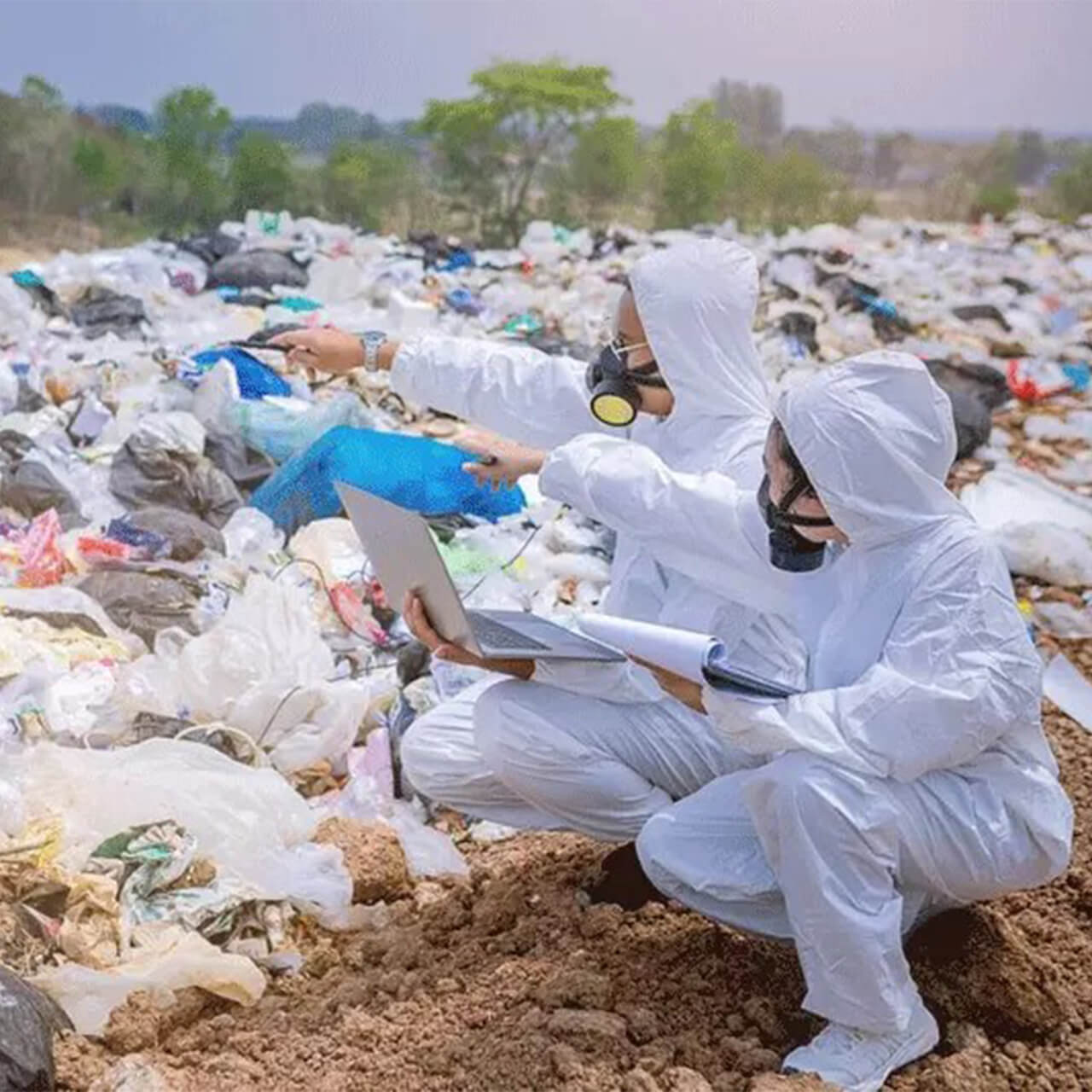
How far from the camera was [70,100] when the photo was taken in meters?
11.4

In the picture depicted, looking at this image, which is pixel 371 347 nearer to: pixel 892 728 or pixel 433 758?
pixel 433 758

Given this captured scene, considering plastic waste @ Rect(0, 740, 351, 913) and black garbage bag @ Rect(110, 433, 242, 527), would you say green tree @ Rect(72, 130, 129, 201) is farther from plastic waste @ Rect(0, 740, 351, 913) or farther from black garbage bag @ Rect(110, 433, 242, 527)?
plastic waste @ Rect(0, 740, 351, 913)

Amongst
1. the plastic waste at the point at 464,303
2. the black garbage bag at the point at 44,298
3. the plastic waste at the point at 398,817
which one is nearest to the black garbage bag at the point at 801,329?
the plastic waste at the point at 464,303

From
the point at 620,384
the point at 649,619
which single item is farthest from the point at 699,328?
the point at 649,619

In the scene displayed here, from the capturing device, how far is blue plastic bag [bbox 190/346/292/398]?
517 centimetres

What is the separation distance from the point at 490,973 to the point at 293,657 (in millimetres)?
1142

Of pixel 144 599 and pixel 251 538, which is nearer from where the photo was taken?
pixel 144 599

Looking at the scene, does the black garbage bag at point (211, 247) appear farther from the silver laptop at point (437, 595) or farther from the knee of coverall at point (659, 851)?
the knee of coverall at point (659, 851)

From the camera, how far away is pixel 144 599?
3.66 meters

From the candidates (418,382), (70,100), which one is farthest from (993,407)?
(70,100)

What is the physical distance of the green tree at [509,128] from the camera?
12242 millimetres

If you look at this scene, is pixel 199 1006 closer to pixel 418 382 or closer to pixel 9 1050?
pixel 9 1050

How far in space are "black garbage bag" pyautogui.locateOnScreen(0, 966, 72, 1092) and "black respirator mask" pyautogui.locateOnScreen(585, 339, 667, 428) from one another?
1.31m

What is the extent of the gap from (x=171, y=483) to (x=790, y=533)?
8.61 feet
